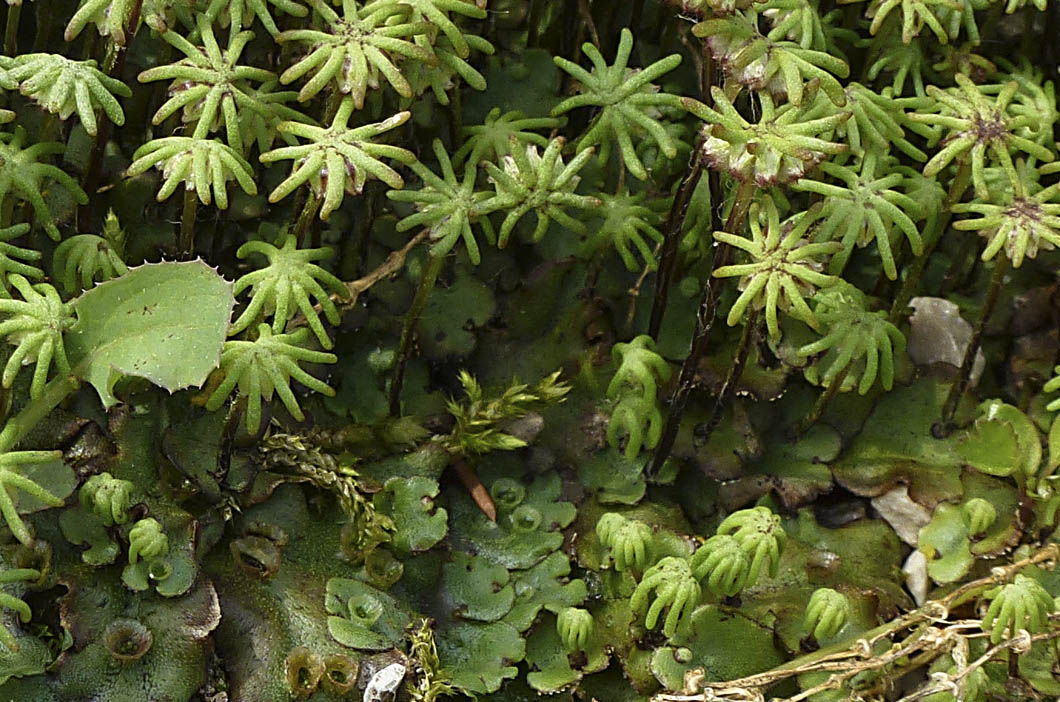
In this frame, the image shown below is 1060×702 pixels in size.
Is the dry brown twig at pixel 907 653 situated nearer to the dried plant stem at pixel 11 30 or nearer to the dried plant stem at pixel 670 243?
the dried plant stem at pixel 670 243

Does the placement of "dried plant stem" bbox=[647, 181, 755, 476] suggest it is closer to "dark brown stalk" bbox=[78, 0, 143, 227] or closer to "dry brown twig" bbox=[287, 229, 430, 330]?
"dry brown twig" bbox=[287, 229, 430, 330]

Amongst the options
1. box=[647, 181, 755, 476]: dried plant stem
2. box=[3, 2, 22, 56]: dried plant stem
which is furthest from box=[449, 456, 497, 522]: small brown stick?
box=[3, 2, 22, 56]: dried plant stem

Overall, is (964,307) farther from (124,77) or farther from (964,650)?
(124,77)

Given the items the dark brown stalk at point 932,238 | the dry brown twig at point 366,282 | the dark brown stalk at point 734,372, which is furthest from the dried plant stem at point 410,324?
the dark brown stalk at point 932,238

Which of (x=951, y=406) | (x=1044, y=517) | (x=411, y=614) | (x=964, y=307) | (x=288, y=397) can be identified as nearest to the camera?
(x=288, y=397)

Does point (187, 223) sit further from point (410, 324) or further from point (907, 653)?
point (907, 653)

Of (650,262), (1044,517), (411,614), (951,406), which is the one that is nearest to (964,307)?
(951,406)
